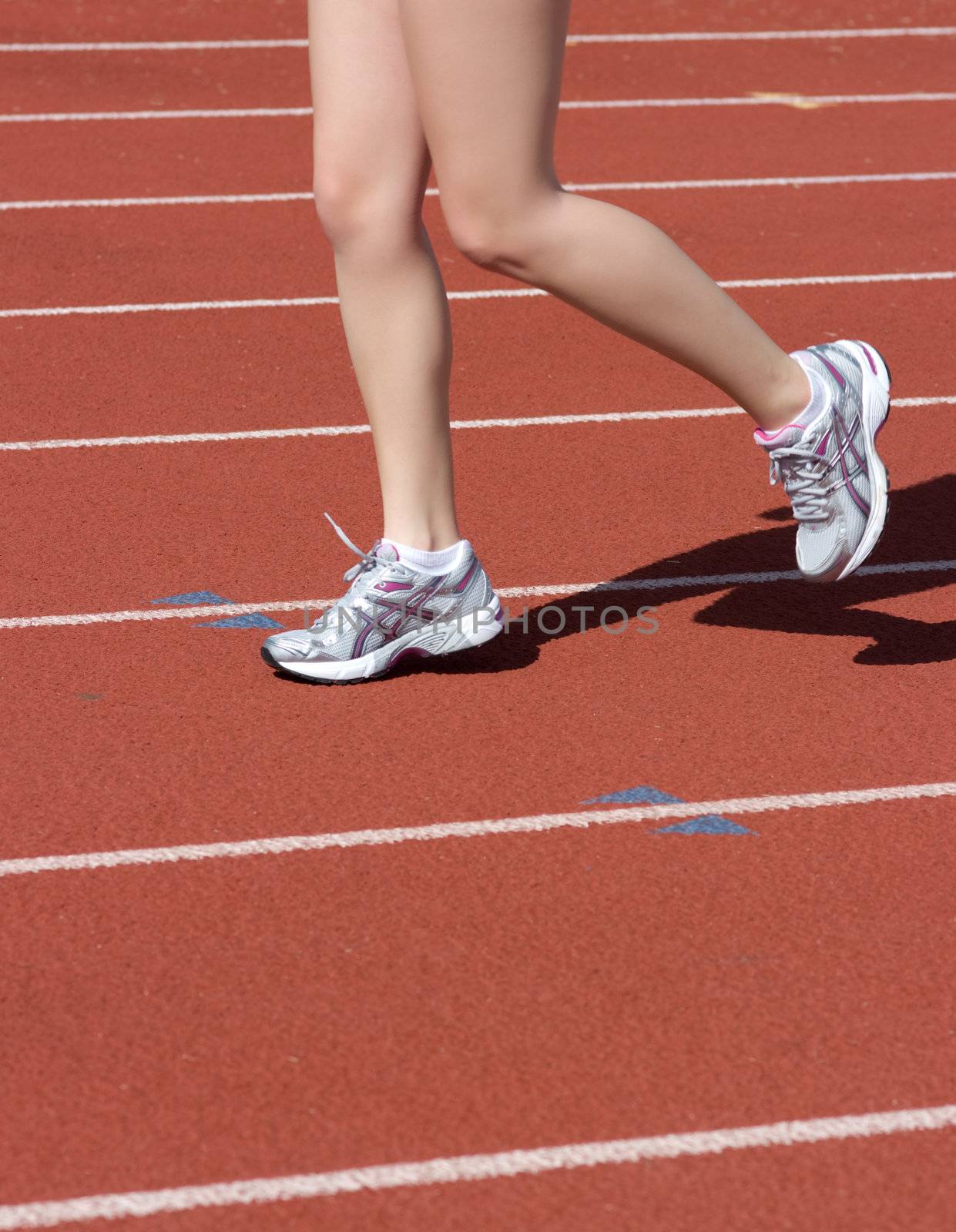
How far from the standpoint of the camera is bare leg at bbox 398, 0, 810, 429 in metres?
2.57

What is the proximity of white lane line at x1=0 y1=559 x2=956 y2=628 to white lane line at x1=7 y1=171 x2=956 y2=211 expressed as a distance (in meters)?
3.07

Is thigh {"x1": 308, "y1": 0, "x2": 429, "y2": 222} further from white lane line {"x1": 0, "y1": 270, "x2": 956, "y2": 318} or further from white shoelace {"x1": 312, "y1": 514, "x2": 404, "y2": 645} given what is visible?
white lane line {"x1": 0, "y1": 270, "x2": 956, "y2": 318}

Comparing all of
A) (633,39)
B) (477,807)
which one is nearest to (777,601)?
(477,807)

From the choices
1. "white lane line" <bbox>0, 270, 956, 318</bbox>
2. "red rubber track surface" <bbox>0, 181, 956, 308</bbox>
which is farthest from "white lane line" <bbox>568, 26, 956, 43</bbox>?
"white lane line" <bbox>0, 270, 956, 318</bbox>

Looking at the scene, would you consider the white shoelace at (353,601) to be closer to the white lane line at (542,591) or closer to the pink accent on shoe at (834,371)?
the white lane line at (542,591)

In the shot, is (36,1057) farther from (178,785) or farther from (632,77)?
(632,77)

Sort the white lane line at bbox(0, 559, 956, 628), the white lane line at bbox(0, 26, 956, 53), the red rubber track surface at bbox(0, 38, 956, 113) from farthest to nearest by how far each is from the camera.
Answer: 1. the white lane line at bbox(0, 26, 956, 53)
2. the red rubber track surface at bbox(0, 38, 956, 113)
3. the white lane line at bbox(0, 559, 956, 628)

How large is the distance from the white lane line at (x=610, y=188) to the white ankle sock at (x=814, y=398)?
3454mm

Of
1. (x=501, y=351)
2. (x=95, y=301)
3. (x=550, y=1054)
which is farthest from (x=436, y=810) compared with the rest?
(x=95, y=301)

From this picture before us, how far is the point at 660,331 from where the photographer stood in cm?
283

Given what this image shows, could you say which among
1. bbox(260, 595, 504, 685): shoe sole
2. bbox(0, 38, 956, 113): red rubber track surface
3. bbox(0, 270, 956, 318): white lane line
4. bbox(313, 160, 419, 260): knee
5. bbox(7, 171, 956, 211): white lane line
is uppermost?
bbox(0, 38, 956, 113): red rubber track surface

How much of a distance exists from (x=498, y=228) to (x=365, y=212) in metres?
0.27

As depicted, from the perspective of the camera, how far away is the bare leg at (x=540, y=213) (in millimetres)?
2572

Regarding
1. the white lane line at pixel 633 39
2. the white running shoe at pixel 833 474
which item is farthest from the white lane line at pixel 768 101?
the white running shoe at pixel 833 474
